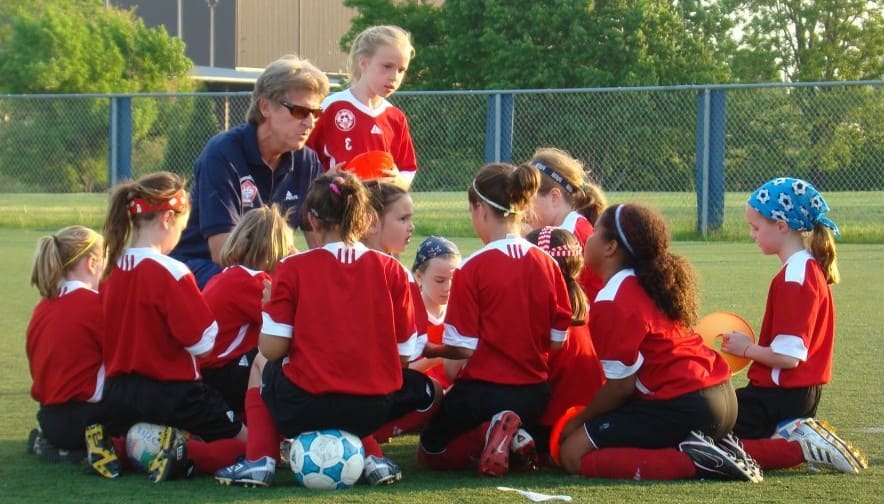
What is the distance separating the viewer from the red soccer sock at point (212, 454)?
4.45 m

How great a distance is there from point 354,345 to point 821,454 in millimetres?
1807

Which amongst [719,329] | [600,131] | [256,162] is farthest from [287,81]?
[600,131]

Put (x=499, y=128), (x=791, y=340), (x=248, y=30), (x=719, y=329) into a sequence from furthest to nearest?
(x=248, y=30), (x=499, y=128), (x=719, y=329), (x=791, y=340)

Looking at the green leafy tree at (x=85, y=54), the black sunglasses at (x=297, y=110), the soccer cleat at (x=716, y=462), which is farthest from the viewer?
the green leafy tree at (x=85, y=54)

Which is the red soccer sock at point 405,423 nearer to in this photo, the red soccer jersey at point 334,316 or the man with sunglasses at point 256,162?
the red soccer jersey at point 334,316

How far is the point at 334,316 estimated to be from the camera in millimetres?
4184

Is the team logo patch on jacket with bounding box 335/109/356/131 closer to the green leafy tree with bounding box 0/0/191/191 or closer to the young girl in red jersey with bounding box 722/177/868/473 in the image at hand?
the young girl in red jersey with bounding box 722/177/868/473

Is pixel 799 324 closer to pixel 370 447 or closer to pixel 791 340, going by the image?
pixel 791 340

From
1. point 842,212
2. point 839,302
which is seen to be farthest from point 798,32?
point 839,302

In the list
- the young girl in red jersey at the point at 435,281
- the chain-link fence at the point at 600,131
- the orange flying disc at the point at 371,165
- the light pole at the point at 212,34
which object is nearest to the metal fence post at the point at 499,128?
the chain-link fence at the point at 600,131

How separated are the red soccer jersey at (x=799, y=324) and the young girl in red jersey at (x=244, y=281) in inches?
79.9

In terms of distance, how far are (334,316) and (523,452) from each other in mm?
930

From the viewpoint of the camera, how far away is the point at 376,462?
4246mm

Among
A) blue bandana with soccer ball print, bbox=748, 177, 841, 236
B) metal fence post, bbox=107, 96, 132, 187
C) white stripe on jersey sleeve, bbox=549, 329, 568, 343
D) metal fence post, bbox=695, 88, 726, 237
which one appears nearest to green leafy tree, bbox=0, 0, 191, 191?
metal fence post, bbox=107, 96, 132, 187
